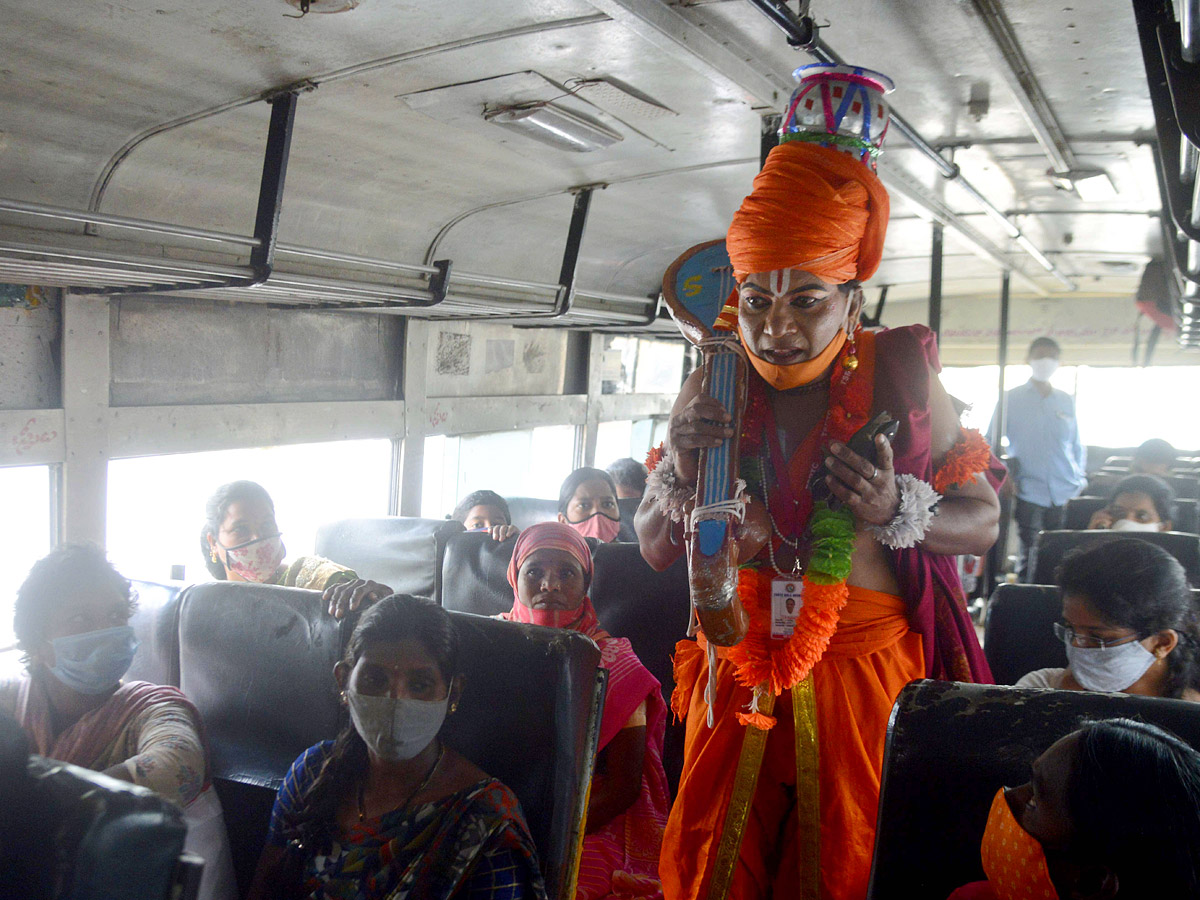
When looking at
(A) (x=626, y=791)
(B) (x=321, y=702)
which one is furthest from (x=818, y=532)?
(B) (x=321, y=702)

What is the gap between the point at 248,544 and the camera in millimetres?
3586

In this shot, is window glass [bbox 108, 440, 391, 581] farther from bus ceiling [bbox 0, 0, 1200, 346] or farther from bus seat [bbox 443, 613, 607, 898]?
bus seat [bbox 443, 613, 607, 898]

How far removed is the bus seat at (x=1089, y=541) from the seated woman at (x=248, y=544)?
2762 millimetres

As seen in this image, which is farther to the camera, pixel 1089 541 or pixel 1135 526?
pixel 1135 526

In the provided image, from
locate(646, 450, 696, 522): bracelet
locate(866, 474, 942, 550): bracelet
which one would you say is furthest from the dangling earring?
locate(646, 450, 696, 522): bracelet

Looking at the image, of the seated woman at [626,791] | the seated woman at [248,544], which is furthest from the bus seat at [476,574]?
the seated woman at [626,791]

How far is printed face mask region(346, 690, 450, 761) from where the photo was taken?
197 centimetres

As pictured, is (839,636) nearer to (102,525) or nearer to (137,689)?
(137,689)

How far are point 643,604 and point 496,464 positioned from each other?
3.41 metres

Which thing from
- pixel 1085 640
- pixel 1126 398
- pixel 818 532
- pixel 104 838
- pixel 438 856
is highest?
pixel 1126 398

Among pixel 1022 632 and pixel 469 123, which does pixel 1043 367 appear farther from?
pixel 469 123

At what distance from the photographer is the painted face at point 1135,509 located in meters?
4.58

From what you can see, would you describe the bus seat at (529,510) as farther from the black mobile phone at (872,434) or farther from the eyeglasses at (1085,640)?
the black mobile phone at (872,434)

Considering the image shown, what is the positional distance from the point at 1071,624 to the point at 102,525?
11.0 ft
